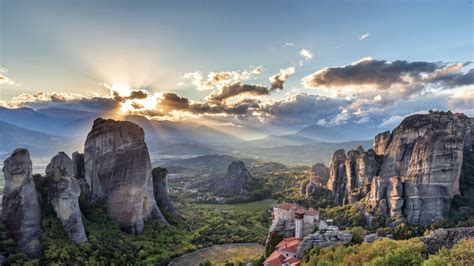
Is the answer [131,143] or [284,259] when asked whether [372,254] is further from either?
[131,143]

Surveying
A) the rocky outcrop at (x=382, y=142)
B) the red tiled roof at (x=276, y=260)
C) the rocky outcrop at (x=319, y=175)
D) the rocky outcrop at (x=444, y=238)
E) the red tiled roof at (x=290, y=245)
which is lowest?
the red tiled roof at (x=276, y=260)

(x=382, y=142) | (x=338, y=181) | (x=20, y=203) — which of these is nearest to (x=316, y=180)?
(x=338, y=181)

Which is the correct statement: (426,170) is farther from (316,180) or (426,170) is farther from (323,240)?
(316,180)

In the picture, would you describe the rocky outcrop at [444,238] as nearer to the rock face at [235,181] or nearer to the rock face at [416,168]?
the rock face at [416,168]

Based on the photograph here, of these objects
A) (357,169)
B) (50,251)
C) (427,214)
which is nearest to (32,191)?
(50,251)

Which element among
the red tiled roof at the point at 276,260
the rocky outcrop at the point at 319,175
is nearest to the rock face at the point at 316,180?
the rocky outcrop at the point at 319,175
